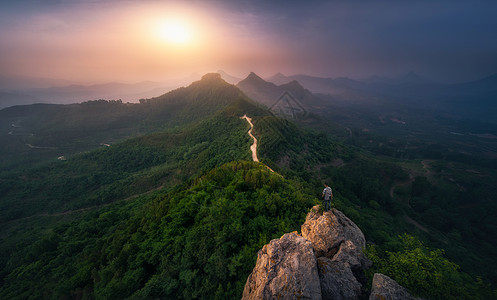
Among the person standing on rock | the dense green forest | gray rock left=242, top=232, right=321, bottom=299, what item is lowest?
the dense green forest

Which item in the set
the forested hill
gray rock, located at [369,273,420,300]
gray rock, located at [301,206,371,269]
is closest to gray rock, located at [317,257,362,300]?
gray rock, located at [369,273,420,300]

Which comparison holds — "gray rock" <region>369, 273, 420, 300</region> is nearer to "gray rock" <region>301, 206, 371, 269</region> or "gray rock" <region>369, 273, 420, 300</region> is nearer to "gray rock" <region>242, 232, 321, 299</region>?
"gray rock" <region>301, 206, 371, 269</region>

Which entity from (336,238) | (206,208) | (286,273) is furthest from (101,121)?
(336,238)

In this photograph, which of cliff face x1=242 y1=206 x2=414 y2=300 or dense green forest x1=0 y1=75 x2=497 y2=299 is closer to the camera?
cliff face x1=242 y1=206 x2=414 y2=300

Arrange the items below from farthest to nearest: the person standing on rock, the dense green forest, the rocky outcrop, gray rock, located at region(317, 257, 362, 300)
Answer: the dense green forest
the person standing on rock
the rocky outcrop
gray rock, located at region(317, 257, 362, 300)

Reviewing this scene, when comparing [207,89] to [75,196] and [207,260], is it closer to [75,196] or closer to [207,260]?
[75,196]

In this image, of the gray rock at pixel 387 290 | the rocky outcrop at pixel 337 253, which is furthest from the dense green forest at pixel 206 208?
the rocky outcrop at pixel 337 253

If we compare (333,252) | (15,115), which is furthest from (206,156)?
(15,115)
